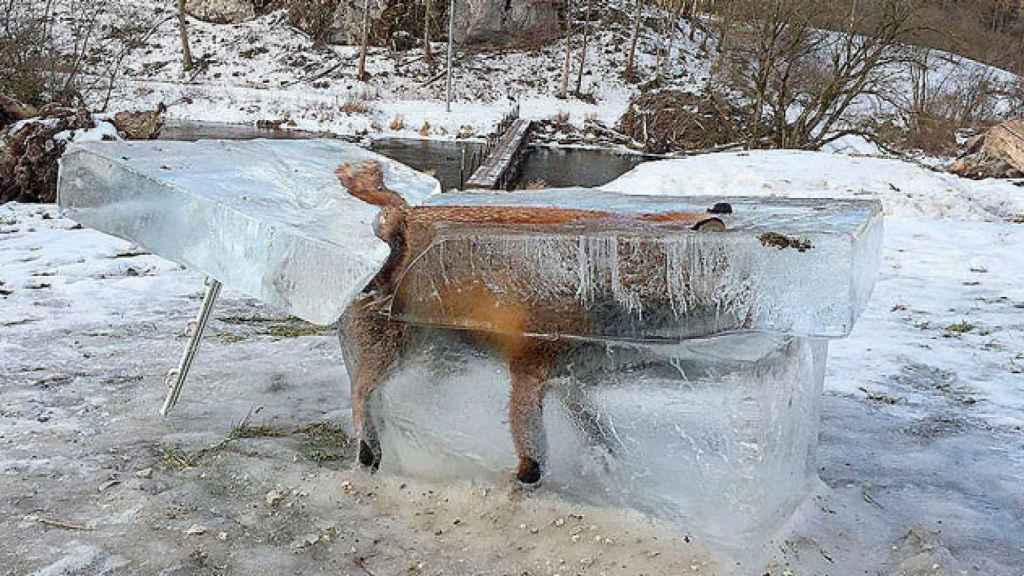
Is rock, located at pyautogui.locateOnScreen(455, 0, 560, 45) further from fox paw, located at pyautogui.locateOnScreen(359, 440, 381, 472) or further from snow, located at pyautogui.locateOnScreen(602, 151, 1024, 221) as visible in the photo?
fox paw, located at pyautogui.locateOnScreen(359, 440, 381, 472)

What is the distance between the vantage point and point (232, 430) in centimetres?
353

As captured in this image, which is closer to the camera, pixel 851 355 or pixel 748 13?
pixel 851 355

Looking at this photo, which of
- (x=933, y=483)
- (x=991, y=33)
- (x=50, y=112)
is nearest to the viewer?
(x=933, y=483)

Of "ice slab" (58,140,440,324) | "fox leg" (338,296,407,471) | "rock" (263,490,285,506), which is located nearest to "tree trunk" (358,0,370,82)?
"ice slab" (58,140,440,324)

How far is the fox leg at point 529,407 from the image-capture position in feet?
9.21

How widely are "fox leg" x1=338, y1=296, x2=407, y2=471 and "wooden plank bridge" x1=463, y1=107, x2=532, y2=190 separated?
31.8 ft

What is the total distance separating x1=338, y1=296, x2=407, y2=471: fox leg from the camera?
9.87ft

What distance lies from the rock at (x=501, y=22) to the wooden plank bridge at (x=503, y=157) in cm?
755

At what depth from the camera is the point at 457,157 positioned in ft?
63.8

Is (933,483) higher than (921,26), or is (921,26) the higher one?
(921,26)

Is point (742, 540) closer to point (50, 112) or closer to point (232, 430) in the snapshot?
point (232, 430)

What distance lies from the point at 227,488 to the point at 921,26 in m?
17.5

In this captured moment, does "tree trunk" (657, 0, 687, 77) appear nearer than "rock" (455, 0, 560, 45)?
Yes

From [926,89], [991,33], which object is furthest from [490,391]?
[991,33]
